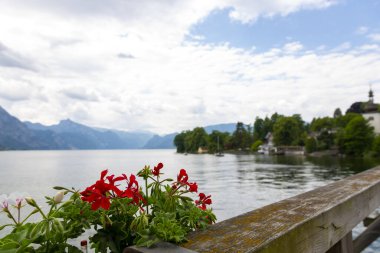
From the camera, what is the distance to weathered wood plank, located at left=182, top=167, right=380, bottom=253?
139 cm

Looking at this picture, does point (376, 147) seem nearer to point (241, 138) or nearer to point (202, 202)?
point (202, 202)

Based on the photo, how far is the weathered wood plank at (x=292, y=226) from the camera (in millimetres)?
1395

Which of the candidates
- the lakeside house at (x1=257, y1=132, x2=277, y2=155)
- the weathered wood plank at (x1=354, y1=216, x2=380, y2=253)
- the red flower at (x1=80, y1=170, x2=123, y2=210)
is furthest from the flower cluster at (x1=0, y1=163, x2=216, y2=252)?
the lakeside house at (x1=257, y1=132, x2=277, y2=155)

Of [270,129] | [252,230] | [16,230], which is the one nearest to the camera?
[16,230]

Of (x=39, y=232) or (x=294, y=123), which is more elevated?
(x=294, y=123)

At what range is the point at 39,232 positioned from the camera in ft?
3.66

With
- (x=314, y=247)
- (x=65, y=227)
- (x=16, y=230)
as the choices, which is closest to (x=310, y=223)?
(x=314, y=247)

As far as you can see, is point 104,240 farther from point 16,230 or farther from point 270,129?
point 270,129

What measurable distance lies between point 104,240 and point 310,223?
109cm

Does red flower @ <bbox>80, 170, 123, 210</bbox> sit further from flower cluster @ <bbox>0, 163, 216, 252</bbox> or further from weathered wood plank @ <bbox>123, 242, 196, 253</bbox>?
weathered wood plank @ <bbox>123, 242, 196, 253</bbox>

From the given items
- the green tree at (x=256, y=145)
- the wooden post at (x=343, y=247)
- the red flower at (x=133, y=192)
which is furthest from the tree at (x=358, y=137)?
the red flower at (x=133, y=192)

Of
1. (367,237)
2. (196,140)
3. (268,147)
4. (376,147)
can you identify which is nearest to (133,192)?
(367,237)

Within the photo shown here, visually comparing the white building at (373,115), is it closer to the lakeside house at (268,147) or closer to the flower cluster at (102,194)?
the lakeside house at (268,147)

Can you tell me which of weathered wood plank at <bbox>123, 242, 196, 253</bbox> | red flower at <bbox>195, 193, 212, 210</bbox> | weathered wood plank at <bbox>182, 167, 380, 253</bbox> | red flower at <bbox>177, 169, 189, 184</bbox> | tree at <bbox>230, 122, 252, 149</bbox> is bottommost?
weathered wood plank at <bbox>182, 167, 380, 253</bbox>
